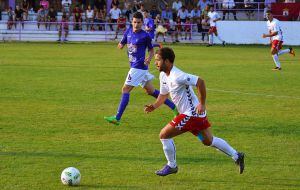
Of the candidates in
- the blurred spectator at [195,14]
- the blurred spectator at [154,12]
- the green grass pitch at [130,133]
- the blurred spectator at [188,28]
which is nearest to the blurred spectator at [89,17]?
the blurred spectator at [154,12]

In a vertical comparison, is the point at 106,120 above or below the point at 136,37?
below

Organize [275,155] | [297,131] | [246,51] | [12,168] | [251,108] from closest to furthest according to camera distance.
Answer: [12,168] < [275,155] < [297,131] < [251,108] < [246,51]

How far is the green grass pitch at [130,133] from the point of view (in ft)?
28.7

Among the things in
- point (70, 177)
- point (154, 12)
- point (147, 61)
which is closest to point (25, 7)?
point (154, 12)

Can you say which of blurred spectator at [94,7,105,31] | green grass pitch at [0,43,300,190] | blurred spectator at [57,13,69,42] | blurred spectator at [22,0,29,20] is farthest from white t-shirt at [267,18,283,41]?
blurred spectator at [22,0,29,20]

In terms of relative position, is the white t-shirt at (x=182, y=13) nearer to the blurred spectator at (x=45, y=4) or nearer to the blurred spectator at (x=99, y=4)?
the blurred spectator at (x=99, y=4)

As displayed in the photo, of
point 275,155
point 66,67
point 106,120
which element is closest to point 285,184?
point 275,155

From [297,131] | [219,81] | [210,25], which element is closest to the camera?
[297,131]

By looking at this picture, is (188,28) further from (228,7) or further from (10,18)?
(10,18)

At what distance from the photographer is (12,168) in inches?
359

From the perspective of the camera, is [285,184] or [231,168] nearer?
[285,184]

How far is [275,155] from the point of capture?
1019cm

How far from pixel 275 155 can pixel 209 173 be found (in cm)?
166

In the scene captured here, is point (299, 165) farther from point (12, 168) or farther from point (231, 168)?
point (12, 168)
